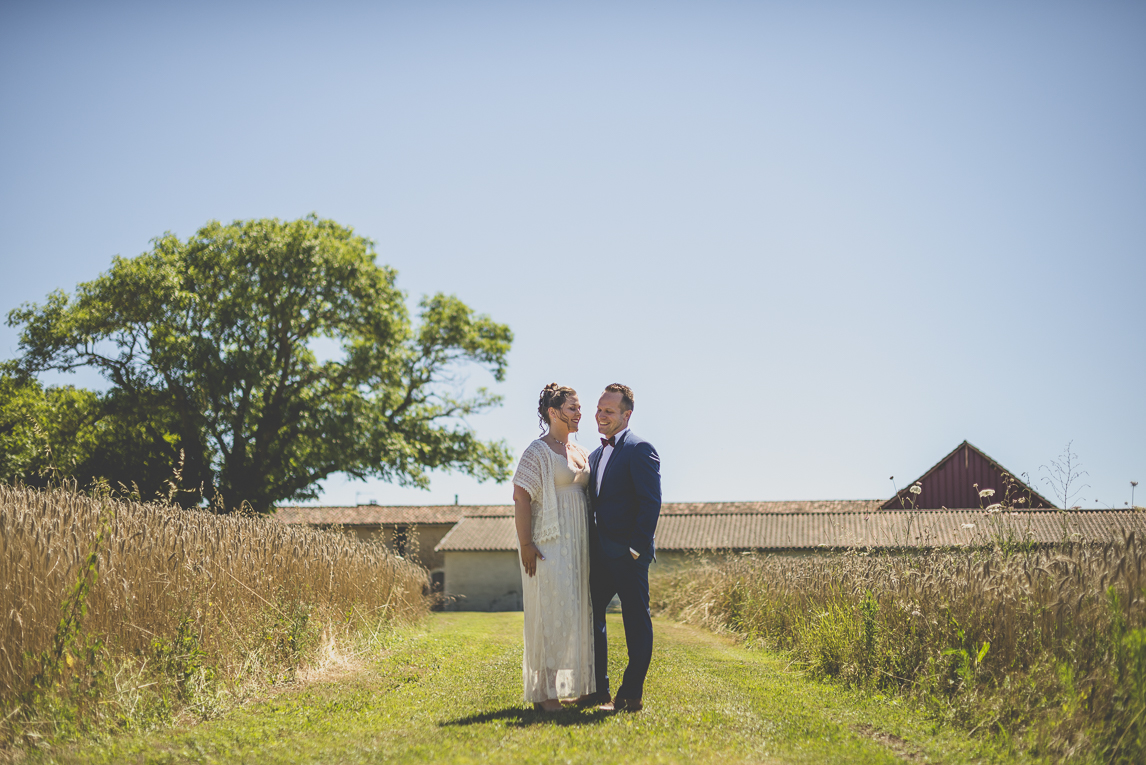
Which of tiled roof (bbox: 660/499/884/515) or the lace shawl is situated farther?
tiled roof (bbox: 660/499/884/515)

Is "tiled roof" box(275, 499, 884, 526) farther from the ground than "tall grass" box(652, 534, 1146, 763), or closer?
closer

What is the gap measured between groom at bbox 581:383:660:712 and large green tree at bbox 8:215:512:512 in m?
18.9

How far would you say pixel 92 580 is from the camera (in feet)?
16.1

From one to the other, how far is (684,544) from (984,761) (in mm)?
30961

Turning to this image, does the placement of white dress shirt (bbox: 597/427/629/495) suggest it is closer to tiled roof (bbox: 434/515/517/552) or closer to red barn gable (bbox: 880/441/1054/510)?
tiled roof (bbox: 434/515/517/552)

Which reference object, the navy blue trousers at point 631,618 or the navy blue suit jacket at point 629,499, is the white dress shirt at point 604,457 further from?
the navy blue trousers at point 631,618

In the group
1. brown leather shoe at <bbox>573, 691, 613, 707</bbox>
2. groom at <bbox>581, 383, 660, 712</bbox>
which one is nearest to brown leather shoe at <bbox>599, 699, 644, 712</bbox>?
groom at <bbox>581, 383, 660, 712</bbox>

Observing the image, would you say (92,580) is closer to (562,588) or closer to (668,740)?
(562,588)

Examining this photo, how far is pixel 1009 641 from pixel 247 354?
2226cm

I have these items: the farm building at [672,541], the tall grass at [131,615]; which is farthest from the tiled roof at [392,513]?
the tall grass at [131,615]

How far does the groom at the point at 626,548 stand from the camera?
5395 millimetres

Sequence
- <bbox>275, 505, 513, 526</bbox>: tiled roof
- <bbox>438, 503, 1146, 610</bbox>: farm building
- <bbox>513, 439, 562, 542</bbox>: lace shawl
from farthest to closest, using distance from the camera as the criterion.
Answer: <bbox>275, 505, 513, 526</bbox>: tiled roof, <bbox>438, 503, 1146, 610</bbox>: farm building, <bbox>513, 439, 562, 542</bbox>: lace shawl

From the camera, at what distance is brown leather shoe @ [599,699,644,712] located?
5270mm

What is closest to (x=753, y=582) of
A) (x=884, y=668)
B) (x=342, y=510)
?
(x=884, y=668)
